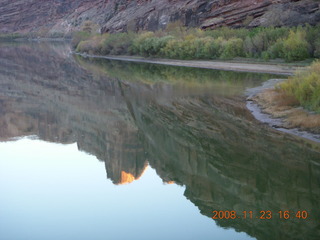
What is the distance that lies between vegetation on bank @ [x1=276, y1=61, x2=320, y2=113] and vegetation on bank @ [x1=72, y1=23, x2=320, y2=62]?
13419 millimetres

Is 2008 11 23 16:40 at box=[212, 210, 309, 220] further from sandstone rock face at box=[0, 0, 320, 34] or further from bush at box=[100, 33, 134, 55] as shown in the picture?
bush at box=[100, 33, 134, 55]

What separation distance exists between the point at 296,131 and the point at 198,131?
4.18 meters

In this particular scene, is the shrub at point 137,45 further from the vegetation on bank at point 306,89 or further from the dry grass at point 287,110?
the vegetation on bank at point 306,89

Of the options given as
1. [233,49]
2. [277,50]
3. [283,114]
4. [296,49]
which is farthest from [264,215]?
[233,49]

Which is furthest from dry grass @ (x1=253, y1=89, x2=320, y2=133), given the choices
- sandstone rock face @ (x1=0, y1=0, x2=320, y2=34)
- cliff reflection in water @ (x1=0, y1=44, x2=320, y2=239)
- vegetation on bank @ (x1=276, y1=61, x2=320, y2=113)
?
sandstone rock face @ (x1=0, y1=0, x2=320, y2=34)

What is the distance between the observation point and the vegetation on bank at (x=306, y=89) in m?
19.3

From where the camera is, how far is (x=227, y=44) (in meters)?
45.2

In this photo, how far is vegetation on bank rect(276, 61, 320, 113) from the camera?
19.3 m

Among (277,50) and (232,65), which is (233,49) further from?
(277,50)

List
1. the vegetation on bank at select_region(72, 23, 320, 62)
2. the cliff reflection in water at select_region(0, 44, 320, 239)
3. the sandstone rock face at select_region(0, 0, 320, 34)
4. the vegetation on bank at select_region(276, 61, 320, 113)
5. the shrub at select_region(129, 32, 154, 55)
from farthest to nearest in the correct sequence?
the shrub at select_region(129, 32, 154, 55), the sandstone rock face at select_region(0, 0, 320, 34), the vegetation on bank at select_region(72, 23, 320, 62), the vegetation on bank at select_region(276, 61, 320, 113), the cliff reflection in water at select_region(0, 44, 320, 239)

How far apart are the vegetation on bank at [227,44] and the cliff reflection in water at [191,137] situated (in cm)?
443

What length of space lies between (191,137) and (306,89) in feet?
17.5

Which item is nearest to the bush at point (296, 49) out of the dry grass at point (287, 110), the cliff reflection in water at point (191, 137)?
the cliff reflection in water at point (191, 137)

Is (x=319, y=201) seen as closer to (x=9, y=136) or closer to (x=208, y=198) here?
(x=208, y=198)
